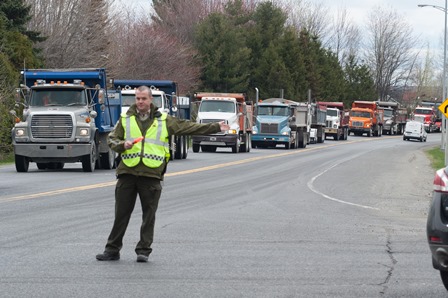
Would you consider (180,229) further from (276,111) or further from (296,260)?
(276,111)

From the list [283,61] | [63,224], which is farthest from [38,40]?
[283,61]

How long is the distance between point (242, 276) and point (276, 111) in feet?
157

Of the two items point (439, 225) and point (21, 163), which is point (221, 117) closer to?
point (21, 163)

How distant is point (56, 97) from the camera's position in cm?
2812

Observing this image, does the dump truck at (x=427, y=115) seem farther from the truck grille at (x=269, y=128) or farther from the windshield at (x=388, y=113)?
the truck grille at (x=269, y=128)

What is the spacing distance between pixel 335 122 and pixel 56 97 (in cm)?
5466

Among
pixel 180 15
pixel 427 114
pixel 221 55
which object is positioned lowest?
pixel 427 114

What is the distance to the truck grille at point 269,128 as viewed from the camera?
186 ft

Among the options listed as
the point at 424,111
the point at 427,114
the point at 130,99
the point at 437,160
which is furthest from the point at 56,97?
the point at 424,111

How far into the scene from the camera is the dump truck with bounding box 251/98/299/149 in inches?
2232

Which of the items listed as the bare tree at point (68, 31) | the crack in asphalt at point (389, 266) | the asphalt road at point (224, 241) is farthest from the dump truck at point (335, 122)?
the crack in asphalt at point (389, 266)

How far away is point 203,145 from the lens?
47.9 meters

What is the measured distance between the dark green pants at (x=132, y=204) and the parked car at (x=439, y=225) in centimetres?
328

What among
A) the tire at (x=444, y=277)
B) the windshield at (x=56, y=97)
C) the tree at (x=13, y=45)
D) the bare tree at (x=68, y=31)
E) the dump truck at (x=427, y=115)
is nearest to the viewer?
the tire at (x=444, y=277)
